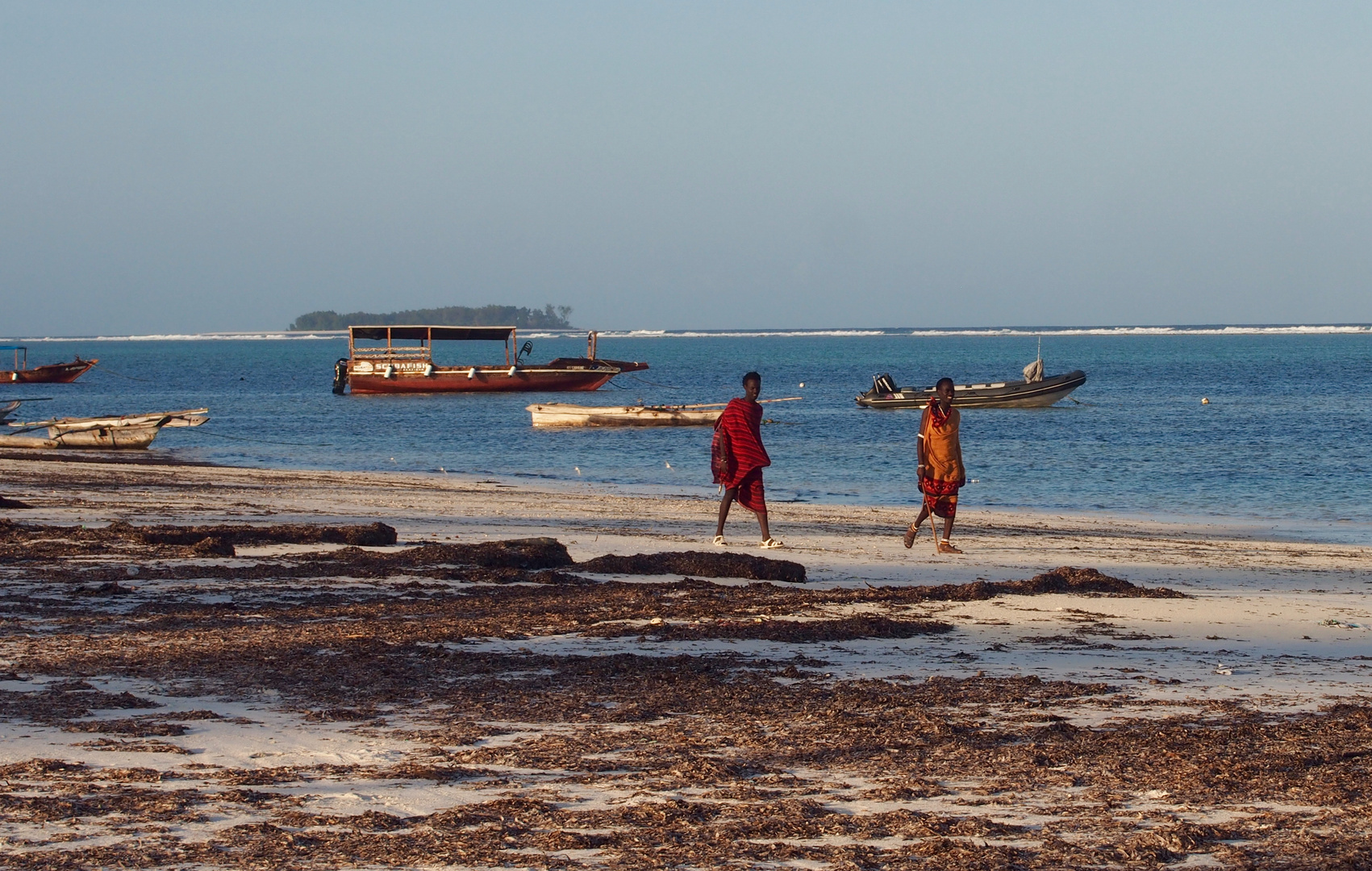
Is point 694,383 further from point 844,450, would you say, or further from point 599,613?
point 599,613

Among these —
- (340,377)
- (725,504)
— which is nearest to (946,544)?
(725,504)

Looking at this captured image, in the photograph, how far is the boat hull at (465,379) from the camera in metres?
56.2

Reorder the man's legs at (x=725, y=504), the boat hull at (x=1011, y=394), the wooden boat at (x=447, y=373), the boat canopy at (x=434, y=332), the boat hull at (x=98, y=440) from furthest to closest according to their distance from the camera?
the wooden boat at (x=447, y=373) < the boat canopy at (x=434, y=332) < the boat hull at (x=1011, y=394) < the boat hull at (x=98, y=440) < the man's legs at (x=725, y=504)

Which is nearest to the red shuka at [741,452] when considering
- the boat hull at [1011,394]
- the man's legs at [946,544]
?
the man's legs at [946,544]

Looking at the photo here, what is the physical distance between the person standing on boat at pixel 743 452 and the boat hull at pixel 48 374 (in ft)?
201

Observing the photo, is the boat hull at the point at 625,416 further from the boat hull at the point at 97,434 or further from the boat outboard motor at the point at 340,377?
the boat outboard motor at the point at 340,377

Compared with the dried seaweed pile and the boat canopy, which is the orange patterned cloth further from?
the boat canopy

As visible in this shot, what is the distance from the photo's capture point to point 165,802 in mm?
4281

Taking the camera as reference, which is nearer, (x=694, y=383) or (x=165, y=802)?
(x=165, y=802)

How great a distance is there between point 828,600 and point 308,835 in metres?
4.99

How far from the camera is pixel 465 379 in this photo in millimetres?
56156

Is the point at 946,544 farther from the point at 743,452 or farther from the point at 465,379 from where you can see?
the point at 465,379

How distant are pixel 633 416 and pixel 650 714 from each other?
29969mm

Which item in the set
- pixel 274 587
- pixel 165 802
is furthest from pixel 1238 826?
pixel 274 587
